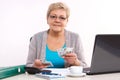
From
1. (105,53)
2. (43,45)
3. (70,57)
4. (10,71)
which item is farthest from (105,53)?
(43,45)

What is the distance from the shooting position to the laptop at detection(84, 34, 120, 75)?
1.75m

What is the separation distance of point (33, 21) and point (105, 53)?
184 cm

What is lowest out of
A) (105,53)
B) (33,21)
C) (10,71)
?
(10,71)

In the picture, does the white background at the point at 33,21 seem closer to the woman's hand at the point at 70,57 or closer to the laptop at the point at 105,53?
the woman's hand at the point at 70,57

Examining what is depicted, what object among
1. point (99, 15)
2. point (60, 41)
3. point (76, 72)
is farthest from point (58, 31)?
point (99, 15)

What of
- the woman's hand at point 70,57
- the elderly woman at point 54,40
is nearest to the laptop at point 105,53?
the woman's hand at point 70,57

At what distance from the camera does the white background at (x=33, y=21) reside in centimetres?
325

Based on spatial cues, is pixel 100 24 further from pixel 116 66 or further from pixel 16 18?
pixel 116 66

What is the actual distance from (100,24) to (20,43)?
4.40 ft

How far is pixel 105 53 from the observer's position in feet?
5.79

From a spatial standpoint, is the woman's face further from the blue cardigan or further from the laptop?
the laptop

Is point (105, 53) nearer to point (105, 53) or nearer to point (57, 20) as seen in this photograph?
point (105, 53)

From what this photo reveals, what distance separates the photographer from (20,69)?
1.85 m

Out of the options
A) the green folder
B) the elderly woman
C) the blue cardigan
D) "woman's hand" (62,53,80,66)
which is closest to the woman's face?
the elderly woman
